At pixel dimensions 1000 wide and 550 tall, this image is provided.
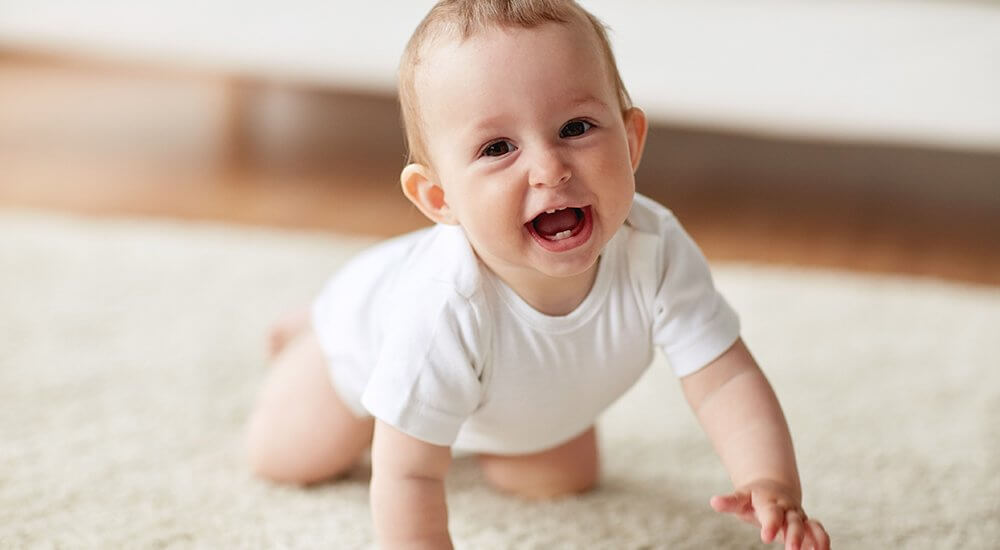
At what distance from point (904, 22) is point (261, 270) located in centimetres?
97

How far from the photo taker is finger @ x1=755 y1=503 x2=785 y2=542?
30.1 inches

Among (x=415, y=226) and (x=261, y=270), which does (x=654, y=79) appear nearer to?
(x=415, y=226)

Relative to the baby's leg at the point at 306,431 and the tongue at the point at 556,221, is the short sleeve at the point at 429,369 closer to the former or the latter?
the tongue at the point at 556,221

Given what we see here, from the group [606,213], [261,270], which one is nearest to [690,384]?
[606,213]

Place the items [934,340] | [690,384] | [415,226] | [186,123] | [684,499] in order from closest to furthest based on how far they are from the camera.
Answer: [690,384]
[684,499]
[934,340]
[415,226]
[186,123]

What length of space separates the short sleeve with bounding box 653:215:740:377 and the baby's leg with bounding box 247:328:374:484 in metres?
0.30

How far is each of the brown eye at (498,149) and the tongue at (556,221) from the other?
0.16ft

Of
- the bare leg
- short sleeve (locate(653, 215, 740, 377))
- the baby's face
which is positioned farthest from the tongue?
the bare leg

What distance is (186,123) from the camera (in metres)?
2.46

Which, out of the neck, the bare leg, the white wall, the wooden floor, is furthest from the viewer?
the wooden floor

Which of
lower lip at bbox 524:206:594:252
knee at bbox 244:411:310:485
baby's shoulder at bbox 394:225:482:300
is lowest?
knee at bbox 244:411:310:485

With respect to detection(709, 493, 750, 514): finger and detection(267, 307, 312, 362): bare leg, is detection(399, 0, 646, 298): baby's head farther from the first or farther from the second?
detection(267, 307, 312, 362): bare leg

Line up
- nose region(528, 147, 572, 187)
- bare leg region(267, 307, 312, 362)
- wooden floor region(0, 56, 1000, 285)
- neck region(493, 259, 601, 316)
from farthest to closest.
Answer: wooden floor region(0, 56, 1000, 285)
bare leg region(267, 307, 312, 362)
neck region(493, 259, 601, 316)
nose region(528, 147, 572, 187)

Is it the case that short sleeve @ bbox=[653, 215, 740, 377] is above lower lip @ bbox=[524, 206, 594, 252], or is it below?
below
